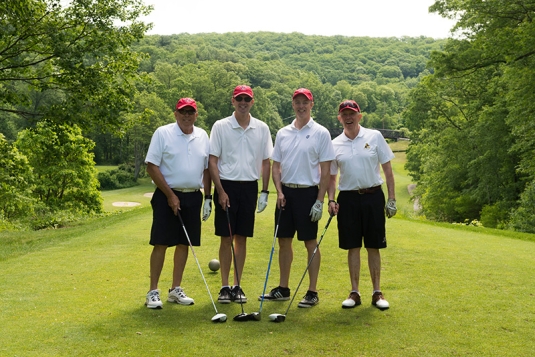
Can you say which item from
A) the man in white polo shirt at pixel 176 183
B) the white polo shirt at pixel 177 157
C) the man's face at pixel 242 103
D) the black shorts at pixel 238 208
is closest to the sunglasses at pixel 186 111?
the man in white polo shirt at pixel 176 183

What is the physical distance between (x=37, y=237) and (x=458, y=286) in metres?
10.4

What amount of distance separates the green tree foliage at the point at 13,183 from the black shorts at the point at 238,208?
12.2m

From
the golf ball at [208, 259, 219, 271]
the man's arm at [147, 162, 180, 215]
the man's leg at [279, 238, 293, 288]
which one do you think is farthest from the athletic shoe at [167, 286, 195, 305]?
the golf ball at [208, 259, 219, 271]

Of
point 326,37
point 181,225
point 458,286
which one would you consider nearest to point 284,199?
point 181,225

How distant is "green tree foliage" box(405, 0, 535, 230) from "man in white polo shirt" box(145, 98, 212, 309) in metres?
14.7

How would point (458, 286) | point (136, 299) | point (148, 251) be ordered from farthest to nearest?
point (148, 251), point (458, 286), point (136, 299)

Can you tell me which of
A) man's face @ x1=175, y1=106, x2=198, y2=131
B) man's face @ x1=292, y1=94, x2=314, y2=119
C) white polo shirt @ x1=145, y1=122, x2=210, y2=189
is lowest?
white polo shirt @ x1=145, y1=122, x2=210, y2=189

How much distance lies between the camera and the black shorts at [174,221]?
5832mm

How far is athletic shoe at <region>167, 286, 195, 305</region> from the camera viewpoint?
5.74m

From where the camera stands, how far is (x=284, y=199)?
19.4ft

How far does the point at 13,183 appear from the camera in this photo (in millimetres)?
19234

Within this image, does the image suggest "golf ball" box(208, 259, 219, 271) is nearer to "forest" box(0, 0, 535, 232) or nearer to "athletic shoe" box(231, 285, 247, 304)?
"athletic shoe" box(231, 285, 247, 304)

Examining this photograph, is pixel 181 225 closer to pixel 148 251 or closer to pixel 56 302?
pixel 56 302

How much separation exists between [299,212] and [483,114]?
22.4 m
